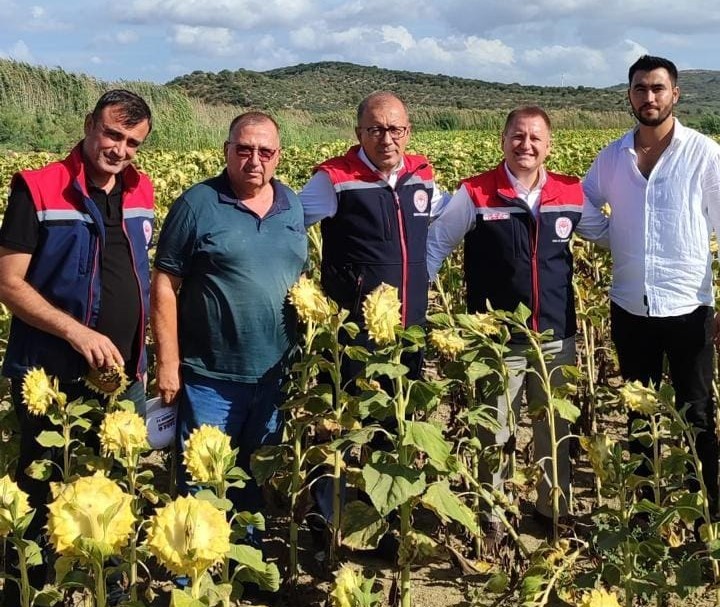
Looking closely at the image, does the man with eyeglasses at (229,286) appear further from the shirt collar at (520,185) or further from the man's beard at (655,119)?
the man's beard at (655,119)

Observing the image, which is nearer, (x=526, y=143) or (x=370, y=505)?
(x=370, y=505)

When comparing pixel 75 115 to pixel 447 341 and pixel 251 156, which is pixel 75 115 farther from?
pixel 447 341

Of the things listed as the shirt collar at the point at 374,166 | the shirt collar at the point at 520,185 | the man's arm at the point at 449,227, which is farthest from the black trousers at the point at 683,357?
the shirt collar at the point at 374,166

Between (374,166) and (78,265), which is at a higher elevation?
(374,166)

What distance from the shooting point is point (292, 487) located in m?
2.82

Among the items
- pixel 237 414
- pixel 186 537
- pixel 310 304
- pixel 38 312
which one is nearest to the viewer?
pixel 186 537

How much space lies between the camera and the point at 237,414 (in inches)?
110

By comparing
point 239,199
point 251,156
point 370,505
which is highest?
point 251,156

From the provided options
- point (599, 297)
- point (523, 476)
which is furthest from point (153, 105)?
point (523, 476)

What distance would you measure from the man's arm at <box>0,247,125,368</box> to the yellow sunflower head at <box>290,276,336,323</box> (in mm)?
565

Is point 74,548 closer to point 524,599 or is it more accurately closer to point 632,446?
point 524,599

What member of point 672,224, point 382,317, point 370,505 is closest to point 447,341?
point 382,317

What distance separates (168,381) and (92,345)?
36cm

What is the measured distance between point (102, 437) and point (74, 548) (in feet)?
2.43
